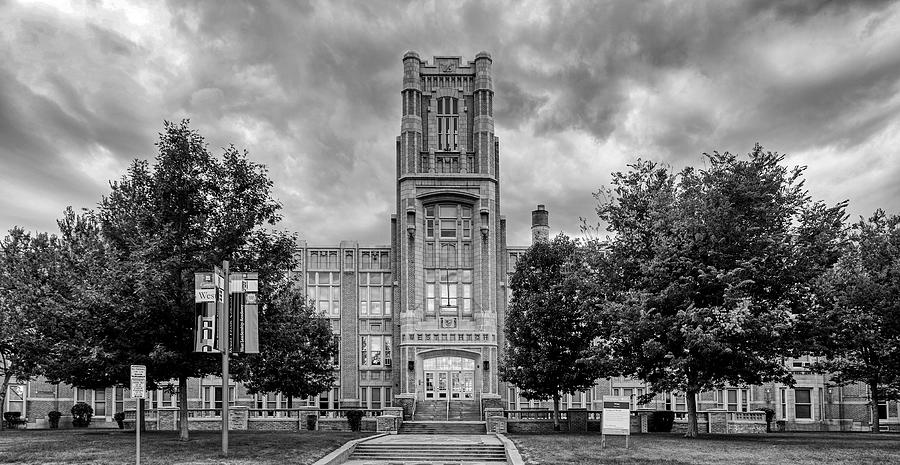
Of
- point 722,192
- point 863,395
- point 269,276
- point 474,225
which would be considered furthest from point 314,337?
point 863,395

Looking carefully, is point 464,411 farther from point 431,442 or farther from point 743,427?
point 431,442

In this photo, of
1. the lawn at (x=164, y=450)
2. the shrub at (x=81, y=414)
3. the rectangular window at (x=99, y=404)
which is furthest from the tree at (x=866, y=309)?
the rectangular window at (x=99, y=404)

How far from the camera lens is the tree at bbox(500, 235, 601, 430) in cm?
4109

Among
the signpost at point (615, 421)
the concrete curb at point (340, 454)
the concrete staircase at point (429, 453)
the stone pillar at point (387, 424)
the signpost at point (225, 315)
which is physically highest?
the signpost at point (225, 315)

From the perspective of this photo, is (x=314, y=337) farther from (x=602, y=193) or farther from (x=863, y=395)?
(x=863, y=395)

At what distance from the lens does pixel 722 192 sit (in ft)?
108

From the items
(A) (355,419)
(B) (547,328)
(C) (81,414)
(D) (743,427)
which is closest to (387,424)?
(A) (355,419)

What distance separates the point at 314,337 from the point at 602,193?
2181cm

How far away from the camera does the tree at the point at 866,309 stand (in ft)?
106

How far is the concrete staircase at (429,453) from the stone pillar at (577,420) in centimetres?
1091

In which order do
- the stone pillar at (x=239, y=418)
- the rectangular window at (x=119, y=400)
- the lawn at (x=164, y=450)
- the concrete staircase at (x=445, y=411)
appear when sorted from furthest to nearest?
1. the rectangular window at (x=119, y=400)
2. the concrete staircase at (x=445, y=411)
3. the stone pillar at (x=239, y=418)
4. the lawn at (x=164, y=450)

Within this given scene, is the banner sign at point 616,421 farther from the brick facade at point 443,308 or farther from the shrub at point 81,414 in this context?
the shrub at point 81,414

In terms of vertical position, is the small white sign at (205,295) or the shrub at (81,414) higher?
the small white sign at (205,295)

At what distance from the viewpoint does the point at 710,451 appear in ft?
88.6
